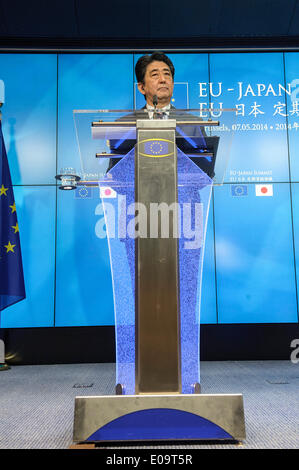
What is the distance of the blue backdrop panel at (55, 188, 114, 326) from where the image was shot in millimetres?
3512

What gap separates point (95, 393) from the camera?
2344 millimetres

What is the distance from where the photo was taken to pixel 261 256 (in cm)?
359

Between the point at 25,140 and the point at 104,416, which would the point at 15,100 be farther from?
the point at 104,416

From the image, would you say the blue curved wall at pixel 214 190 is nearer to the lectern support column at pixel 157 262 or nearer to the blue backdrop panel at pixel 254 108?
the blue backdrop panel at pixel 254 108

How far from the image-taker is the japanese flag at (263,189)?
12.0ft

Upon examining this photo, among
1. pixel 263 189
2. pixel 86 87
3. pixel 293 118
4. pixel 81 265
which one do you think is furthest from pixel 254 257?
pixel 86 87

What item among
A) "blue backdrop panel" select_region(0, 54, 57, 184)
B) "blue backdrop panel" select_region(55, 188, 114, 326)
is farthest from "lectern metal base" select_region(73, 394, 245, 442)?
"blue backdrop panel" select_region(0, 54, 57, 184)

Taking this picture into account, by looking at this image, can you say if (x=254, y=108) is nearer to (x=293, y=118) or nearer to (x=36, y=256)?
(x=293, y=118)

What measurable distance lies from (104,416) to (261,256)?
2.65 meters

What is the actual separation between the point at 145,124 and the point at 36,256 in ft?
7.96

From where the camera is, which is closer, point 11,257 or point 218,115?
point 218,115

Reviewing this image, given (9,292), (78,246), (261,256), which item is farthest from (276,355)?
(9,292)

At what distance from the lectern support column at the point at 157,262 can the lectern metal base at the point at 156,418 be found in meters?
0.05

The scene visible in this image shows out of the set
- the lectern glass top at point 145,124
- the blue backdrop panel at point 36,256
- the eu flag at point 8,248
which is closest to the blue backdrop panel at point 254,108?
the blue backdrop panel at point 36,256
